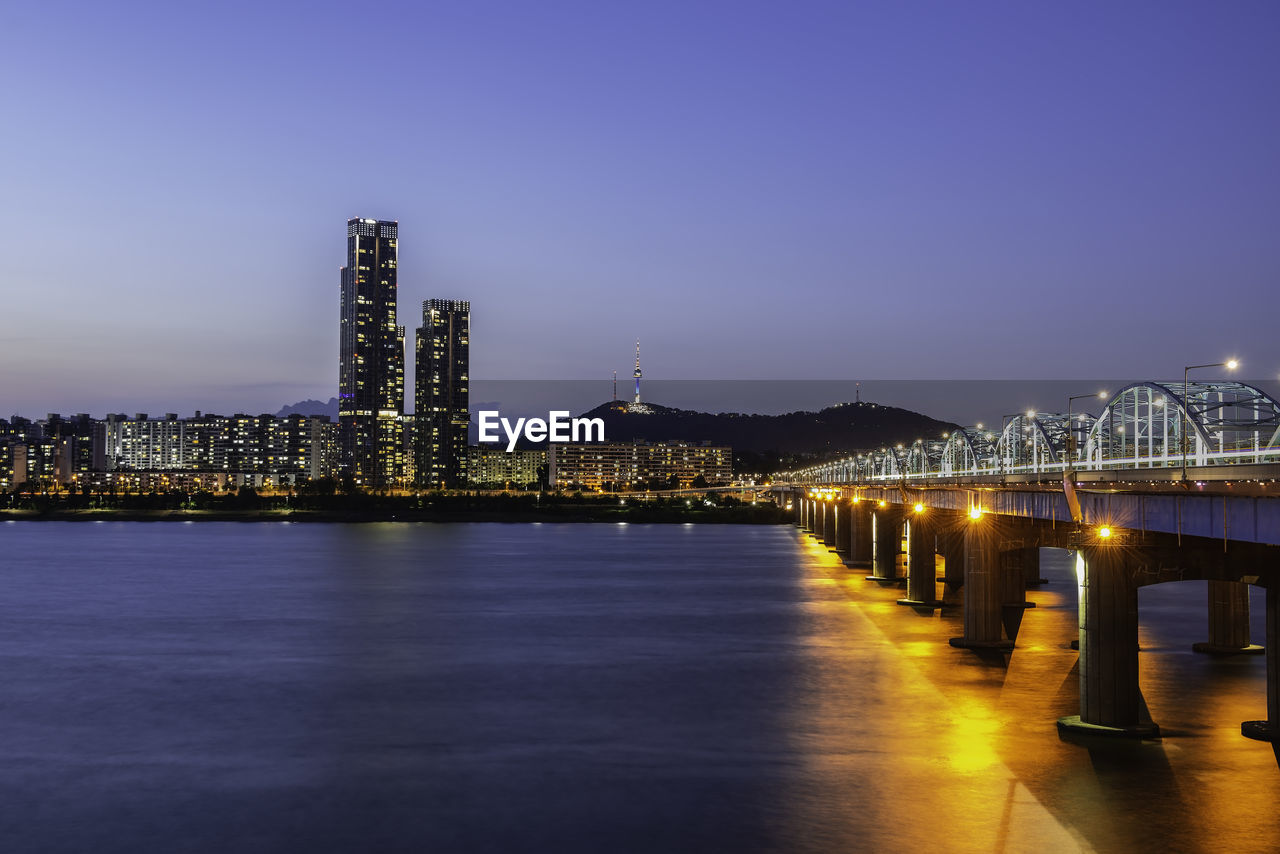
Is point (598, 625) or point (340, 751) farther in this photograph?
point (598, 625)

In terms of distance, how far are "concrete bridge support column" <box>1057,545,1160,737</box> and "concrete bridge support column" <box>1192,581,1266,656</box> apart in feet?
55.6

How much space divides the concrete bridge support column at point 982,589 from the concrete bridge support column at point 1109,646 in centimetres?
1639

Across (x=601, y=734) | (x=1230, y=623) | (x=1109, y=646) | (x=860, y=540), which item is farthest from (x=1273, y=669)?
(x=860, y=540)

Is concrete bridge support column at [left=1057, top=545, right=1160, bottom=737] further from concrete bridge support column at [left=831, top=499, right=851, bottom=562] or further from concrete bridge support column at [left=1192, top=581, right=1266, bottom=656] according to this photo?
concrete bridge support column at [left=831, top=499, right=851, bottom=562]

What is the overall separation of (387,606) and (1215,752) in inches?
2292

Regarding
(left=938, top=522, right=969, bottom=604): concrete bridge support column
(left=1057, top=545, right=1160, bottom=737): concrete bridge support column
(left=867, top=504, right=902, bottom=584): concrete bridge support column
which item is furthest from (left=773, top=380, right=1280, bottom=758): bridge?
(left=867, top=504, right=902, bottom=584): concrete bridge support column

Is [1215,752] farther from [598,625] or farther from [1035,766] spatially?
[598,625]

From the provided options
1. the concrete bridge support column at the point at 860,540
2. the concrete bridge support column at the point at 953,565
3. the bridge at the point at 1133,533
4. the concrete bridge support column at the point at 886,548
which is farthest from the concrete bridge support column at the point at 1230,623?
the concrete bridge support column at the point at 860,540

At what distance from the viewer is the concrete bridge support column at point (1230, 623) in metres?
46.0

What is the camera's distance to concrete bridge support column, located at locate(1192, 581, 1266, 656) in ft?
151

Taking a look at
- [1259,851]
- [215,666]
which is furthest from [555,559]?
[1259,851]

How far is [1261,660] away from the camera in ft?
149

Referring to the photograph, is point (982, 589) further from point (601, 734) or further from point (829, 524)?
point (829, 524)

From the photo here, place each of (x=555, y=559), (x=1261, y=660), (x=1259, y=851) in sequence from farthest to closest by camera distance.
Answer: (x=555, y=559), (x=1261, y=660), (x=1259, y=851)
